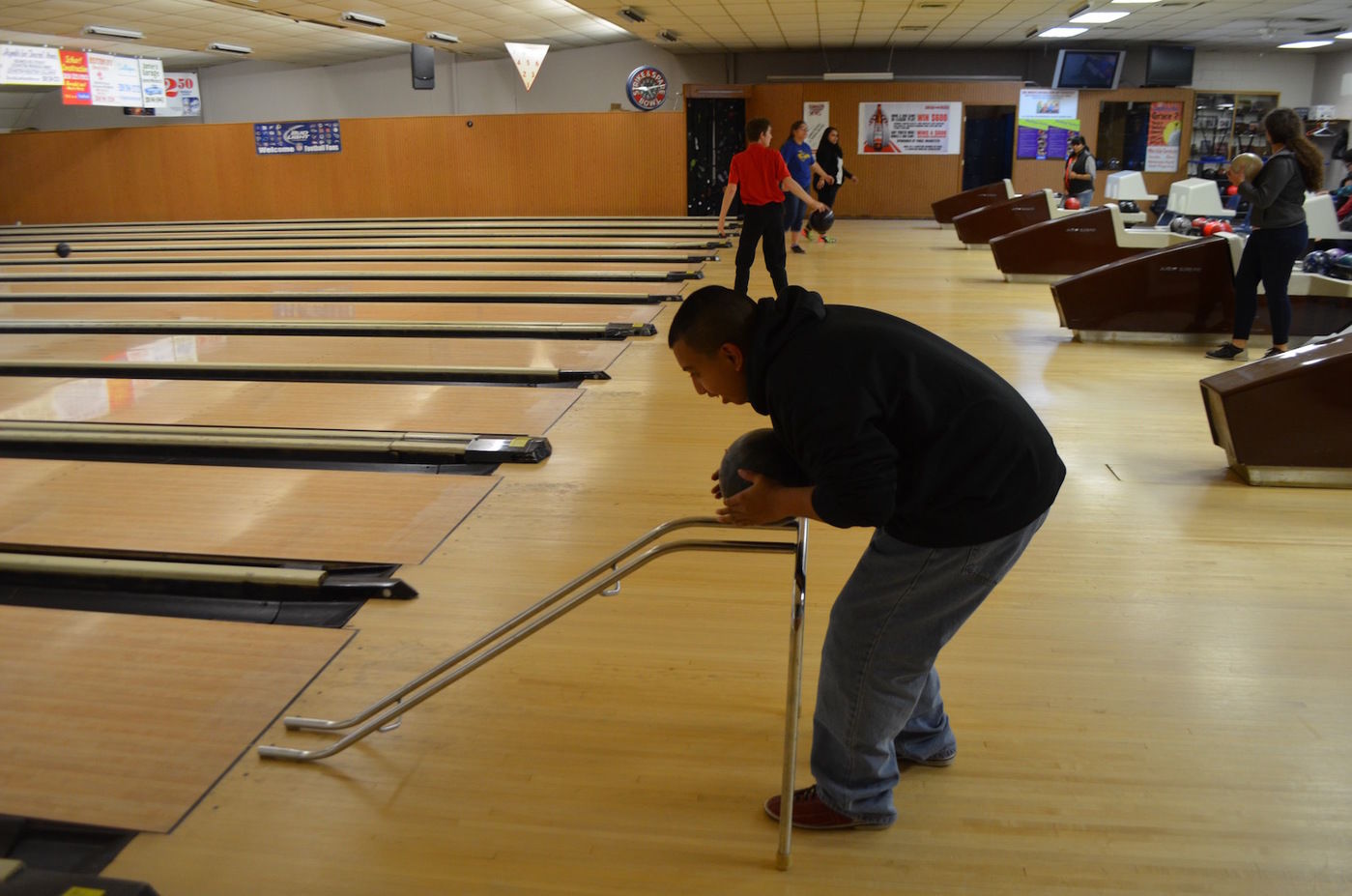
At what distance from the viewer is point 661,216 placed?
15617mm

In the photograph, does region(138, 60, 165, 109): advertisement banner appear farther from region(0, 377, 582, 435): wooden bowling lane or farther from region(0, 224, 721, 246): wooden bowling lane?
region(0, 377, 582, 435): wooden bowling lane

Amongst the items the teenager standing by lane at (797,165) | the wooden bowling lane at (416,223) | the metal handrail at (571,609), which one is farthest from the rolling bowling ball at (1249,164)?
the wooden bowling lane at (416,223)

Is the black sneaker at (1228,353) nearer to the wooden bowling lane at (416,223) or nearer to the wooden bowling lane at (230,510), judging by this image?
the wooden bowling lane at (230,510)

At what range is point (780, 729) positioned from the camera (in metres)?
2.24

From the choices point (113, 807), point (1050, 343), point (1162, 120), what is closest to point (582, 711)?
point (113, 807)

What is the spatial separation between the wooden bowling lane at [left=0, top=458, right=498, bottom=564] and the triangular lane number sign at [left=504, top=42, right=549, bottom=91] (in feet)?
39.0

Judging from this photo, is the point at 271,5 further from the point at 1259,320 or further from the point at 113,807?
the point at 113,807

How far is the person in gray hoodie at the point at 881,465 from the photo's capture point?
4.96 ft

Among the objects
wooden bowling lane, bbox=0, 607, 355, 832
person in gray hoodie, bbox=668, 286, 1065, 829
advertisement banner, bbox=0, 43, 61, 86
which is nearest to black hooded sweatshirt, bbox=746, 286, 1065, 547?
person in gray hoodie, bbox=668, 286, 1065, 829

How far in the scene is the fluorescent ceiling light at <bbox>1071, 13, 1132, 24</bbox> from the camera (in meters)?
11.8

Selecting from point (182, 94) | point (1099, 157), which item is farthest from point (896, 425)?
point (182, 94)

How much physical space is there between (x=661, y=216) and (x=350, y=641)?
13556 millimetres

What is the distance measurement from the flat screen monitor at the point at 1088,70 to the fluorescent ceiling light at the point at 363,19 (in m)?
9.12

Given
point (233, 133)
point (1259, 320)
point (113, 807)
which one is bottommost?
point (113, 807)
